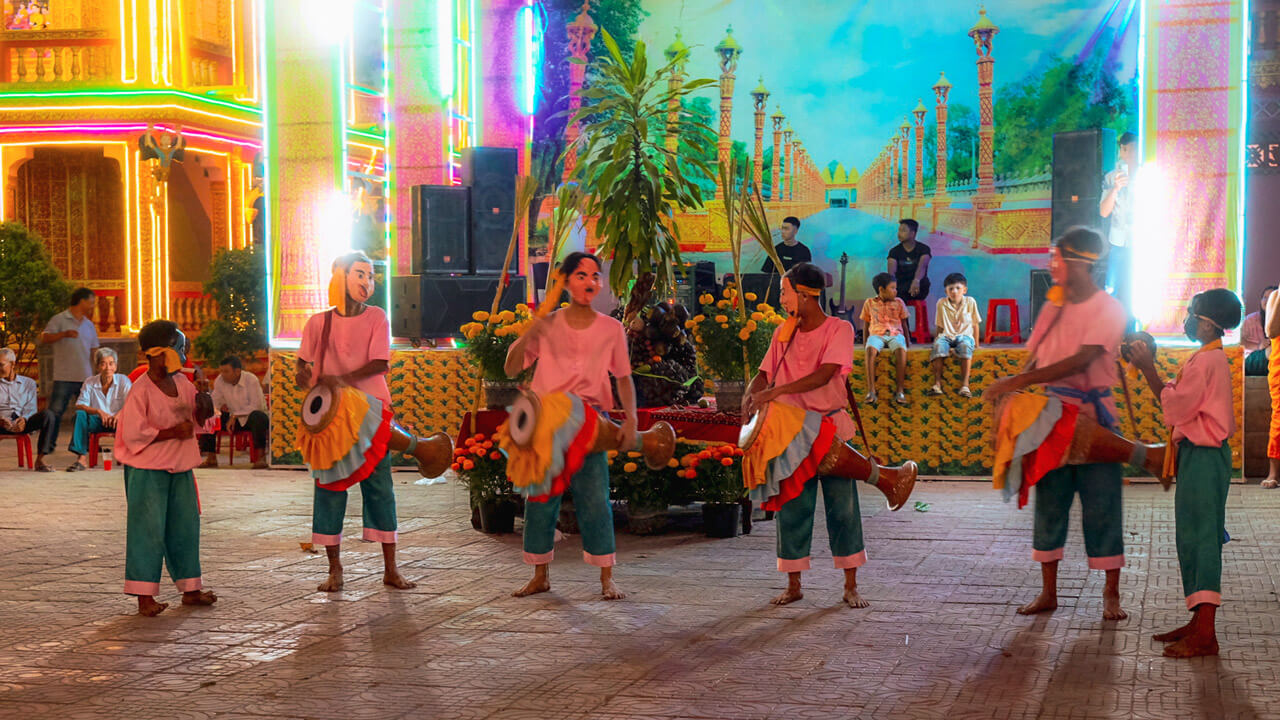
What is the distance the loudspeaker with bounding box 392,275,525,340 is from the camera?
1210 cm

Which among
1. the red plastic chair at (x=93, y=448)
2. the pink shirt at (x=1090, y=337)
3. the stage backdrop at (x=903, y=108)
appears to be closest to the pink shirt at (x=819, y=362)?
the pink shirt at (x=1090, y=337)

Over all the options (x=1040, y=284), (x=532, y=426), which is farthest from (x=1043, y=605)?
(x=1040, y=284)

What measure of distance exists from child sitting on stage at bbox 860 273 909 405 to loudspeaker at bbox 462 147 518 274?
346cm

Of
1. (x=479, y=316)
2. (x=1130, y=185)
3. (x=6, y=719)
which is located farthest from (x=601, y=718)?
(x=1130, y=185)

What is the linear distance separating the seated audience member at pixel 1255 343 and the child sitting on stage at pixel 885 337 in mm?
2635

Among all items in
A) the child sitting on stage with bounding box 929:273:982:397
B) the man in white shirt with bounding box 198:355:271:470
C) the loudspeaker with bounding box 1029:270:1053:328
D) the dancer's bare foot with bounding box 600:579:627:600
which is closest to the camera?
the dancer's bare foot with bounding box 600:579:627:600

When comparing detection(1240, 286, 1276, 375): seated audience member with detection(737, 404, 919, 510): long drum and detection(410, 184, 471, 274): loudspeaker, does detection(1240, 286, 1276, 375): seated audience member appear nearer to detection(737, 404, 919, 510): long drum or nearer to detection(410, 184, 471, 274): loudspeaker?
detection(737, 404, 919, 510): long drum

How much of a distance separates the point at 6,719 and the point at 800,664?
2574 millimetres

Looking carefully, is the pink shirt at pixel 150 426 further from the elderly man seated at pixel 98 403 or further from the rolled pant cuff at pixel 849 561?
the elderly man seated at pixel 98 403

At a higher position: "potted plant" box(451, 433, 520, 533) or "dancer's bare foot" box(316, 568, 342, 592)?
"potted plant" box(451, 433, 520, 533)

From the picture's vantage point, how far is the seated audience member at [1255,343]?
10.9 metres

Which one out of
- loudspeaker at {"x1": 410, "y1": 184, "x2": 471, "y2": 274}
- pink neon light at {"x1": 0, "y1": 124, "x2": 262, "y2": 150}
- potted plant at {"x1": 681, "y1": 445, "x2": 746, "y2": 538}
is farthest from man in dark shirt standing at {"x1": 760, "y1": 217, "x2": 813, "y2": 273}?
pink neon light at {"x1": 0, "y1": 124, "x2": 262, "y2": 150}

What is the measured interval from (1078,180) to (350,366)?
7121 mm

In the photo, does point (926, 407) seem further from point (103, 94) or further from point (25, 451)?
point (103, 94)
